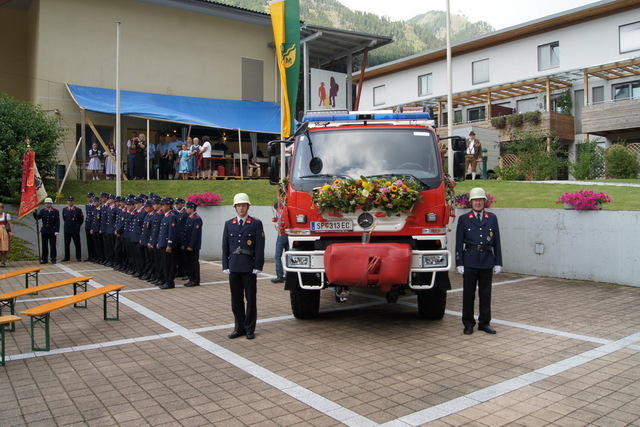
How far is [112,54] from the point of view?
23.7m

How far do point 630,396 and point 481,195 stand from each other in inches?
126

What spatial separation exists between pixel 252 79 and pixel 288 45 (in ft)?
45.9

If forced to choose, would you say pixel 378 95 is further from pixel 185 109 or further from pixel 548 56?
pixel 185 109

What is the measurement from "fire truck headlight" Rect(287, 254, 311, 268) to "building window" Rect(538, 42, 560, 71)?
94.1ft

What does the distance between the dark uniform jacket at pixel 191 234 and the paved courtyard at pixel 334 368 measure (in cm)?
247

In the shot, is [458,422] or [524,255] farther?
[524,255]

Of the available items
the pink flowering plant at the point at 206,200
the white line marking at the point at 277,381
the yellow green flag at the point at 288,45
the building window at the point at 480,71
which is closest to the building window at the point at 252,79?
the pink flowering plant at the point at 206,200

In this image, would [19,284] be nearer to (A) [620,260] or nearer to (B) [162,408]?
(B) [162,408]

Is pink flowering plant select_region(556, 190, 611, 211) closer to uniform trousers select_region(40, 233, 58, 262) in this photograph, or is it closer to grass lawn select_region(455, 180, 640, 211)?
grass lawn select_region(455, 180, 640, 211)

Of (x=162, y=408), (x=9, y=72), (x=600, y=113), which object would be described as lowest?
(x=162, y=408)

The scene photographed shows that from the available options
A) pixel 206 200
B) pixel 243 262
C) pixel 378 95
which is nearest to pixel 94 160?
pixel 206 200

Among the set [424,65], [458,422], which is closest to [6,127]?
[458,422]

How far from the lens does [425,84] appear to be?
1499 inches

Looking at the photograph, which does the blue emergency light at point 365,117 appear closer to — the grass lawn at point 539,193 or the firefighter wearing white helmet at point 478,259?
the firefighter wearing white helmet at point 478,259
